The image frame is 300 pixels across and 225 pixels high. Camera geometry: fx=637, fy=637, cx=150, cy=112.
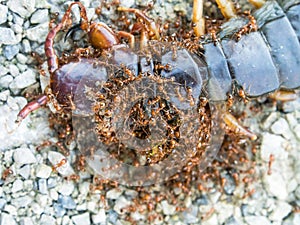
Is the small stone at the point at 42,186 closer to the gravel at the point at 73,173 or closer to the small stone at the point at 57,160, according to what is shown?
the gravel at the point at 73,173

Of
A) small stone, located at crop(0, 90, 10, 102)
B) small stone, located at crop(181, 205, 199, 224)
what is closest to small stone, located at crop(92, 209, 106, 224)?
small stone, located at crop(181, 205, 199, 224)

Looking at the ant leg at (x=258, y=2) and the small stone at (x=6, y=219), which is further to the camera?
the ant leg at (x=258, y=2)

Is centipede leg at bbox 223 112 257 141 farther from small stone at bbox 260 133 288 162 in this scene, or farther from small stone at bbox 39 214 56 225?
small stone at bbox 39 214 56 225

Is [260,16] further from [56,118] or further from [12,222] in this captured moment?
[12,222]

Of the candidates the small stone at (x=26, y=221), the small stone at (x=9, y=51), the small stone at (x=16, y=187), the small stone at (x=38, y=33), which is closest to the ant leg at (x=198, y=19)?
the small stone at (x=38, y=33)

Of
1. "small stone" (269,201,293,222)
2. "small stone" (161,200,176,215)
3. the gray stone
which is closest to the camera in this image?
the gray stone

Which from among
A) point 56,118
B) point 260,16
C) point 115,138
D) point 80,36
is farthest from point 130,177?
point 260,16

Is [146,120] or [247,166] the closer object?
[146,120]
